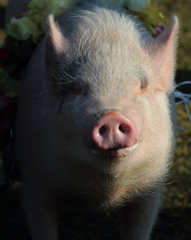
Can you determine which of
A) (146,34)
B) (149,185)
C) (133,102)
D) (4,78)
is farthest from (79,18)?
(149,185)

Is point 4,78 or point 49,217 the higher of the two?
point 4,78

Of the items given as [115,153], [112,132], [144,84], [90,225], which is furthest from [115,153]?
[90,225]

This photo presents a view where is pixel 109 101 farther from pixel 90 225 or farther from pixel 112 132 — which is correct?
pixel 90 225

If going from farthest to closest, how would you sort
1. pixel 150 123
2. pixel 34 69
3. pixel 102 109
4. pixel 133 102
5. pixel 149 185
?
pixel 34 69
pixel 149 185
pixel 150 123
pixel 133 102
pixel 102 109

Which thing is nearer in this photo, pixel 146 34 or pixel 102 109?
pixel 102 109

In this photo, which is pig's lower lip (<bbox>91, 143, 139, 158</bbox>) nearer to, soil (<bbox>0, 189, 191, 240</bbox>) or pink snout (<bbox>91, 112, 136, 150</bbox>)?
pink snout (<bbox>91, 112, 136, 150</bbox>)

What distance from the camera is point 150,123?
8.78 feet

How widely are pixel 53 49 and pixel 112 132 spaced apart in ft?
2.96

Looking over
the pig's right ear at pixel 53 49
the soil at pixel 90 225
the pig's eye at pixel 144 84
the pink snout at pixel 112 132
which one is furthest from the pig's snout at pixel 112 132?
the soil at pixel 90 225

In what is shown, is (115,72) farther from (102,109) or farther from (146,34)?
(146,34)

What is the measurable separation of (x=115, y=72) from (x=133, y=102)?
208 mm

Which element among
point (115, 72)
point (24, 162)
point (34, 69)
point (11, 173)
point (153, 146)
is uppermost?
point (115, 72)

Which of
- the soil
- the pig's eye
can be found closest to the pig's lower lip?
the pig's eye

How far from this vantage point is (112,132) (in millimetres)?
2189
